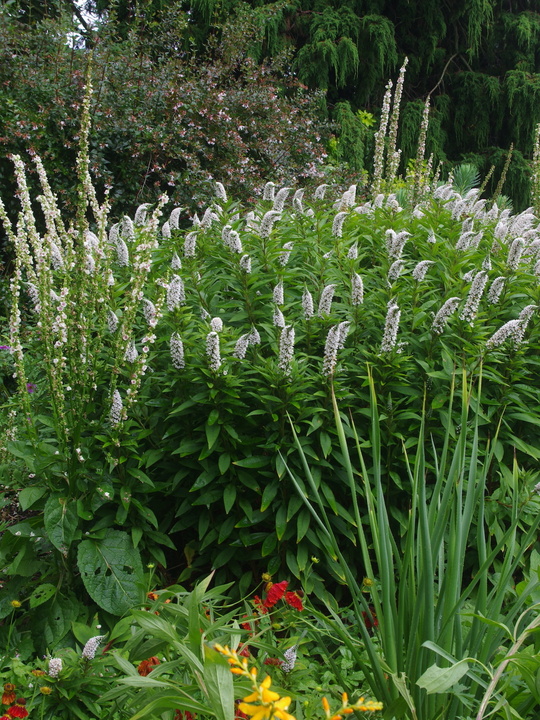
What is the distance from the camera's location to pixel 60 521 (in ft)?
7.84

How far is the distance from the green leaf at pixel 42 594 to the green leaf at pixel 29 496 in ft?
1.04

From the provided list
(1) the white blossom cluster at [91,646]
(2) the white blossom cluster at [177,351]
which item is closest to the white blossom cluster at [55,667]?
(1) the white blossom cluster at [91,646]

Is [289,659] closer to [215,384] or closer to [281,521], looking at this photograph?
[281,521]

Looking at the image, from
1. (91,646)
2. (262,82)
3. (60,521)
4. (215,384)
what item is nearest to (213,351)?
(215,384)

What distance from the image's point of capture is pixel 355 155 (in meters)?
11.0

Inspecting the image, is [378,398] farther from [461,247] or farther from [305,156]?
[305,156]

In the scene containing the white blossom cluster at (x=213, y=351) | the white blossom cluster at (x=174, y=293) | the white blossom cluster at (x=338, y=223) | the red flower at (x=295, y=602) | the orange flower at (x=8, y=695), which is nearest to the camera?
the orange flower at (x=8, y=695)

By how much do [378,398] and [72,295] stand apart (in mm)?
1394

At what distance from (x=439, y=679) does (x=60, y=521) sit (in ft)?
5.20

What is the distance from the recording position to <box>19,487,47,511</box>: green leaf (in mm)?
2400

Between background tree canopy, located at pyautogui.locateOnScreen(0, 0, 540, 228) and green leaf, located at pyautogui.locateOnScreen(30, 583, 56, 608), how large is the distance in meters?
4.86

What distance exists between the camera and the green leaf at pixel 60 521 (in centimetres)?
235

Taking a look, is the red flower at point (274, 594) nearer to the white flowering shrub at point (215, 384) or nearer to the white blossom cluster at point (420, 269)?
the white flowering shrub at point (215, 384)

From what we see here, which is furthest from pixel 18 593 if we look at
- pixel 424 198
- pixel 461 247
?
pixel 424 198
